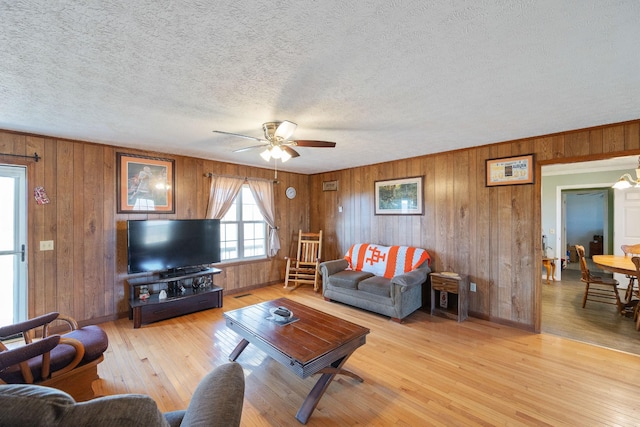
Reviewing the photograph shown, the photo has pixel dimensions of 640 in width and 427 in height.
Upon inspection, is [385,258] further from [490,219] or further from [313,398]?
[313,398]

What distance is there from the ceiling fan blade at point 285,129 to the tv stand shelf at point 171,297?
102 inches

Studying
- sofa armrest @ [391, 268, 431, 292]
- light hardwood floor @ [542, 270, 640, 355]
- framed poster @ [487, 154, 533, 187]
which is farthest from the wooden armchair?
light hardwood floor @ [542, 270, 640, 355]

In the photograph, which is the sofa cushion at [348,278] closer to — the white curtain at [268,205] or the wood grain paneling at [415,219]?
the wood grain paneling at [415,219]

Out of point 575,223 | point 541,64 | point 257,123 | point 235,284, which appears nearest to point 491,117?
point 541,64

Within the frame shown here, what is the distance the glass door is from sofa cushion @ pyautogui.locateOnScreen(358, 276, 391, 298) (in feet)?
13.3

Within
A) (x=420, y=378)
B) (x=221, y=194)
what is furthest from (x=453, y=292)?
(x=221, y=194)

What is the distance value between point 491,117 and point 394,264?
7.90 ft

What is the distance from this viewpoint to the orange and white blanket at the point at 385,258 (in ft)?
13.1

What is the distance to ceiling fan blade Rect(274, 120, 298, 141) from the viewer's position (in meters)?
2.34

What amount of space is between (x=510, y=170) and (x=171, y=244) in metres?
4.66

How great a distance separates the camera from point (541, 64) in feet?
5.41

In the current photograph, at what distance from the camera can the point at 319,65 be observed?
1663 mm

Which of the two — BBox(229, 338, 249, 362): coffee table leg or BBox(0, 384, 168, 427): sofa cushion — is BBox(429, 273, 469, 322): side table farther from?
BBox(0, 384, 168, 427): sofa cushion

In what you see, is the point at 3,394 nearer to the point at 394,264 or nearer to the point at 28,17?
the point at 28,17
